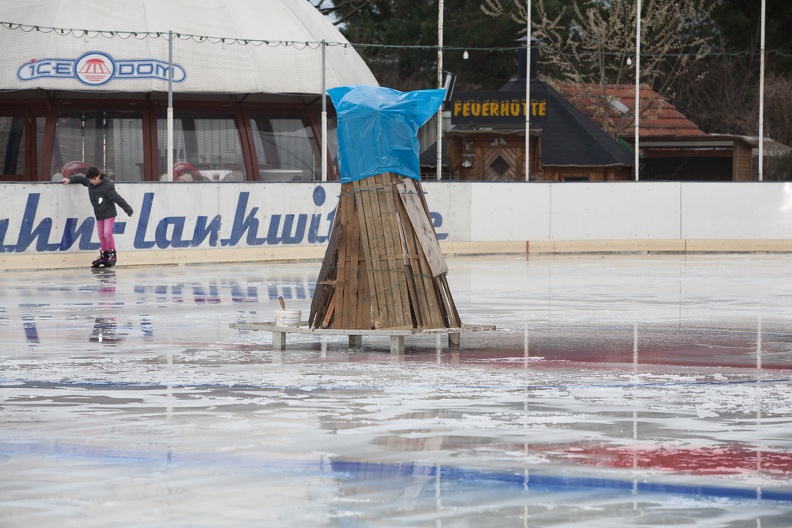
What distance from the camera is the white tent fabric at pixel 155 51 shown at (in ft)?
109

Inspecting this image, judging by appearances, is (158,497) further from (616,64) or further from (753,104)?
(753,104)

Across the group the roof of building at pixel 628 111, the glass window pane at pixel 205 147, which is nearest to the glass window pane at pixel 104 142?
the glass window pane at pixel 205 147

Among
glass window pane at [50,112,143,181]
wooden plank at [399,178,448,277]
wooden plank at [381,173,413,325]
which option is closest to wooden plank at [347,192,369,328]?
wooden plank at [381,173,413,325]

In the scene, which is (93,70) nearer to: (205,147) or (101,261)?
(205,147)

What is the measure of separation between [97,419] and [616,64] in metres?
48.4

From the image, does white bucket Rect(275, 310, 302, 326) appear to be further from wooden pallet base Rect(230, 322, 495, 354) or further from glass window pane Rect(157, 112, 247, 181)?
glass window pane Rect(157, 112, 247, 181)

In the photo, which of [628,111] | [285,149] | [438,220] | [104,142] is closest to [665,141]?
[628,111]

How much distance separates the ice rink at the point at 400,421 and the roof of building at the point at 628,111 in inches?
1321

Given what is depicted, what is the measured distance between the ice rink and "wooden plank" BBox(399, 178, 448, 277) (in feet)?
2.64

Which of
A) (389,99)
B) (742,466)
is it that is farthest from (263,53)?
(742,466)

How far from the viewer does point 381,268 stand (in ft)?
43.6

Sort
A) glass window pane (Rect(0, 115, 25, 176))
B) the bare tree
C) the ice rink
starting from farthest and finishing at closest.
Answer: the bare tree < glass window pane (Rect(0, 115, 25, 176)) < the ice rink

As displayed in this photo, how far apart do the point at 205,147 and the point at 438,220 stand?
5.98 meters

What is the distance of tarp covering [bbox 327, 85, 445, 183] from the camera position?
13523 millimetres
